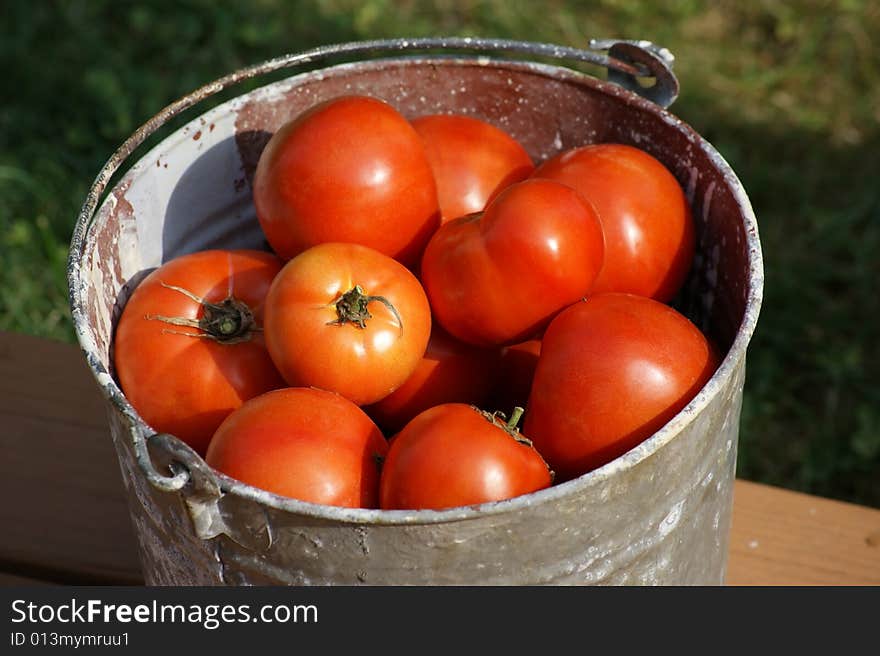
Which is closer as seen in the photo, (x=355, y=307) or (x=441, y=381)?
(x=355, y=307)

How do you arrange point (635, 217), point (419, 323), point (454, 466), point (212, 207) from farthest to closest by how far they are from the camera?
point (212, 207) → point (635, 217) → point (419, 323) → point (454, 466)

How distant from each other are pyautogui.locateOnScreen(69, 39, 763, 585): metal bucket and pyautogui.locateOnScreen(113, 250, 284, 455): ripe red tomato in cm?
4

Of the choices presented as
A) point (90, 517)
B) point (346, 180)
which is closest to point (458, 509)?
point (346, 180)

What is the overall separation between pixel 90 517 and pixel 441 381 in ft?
1.63

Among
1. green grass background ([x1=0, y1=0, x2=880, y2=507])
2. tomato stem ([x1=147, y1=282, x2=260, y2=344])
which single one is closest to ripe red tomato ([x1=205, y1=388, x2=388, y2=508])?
tomato stem ([x1=147, y1=282, x2=260, y2=344])

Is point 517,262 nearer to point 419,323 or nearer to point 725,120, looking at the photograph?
point 419,323

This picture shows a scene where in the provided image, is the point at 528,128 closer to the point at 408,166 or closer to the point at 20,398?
the point at 408,166

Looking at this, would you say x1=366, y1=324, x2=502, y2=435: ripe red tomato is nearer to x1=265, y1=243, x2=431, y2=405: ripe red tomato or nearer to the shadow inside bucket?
x1=265, y1=243, x2=431, y2=405: ripe red tomato

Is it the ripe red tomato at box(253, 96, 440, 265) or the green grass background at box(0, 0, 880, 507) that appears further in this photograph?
the green grass background at box(0, 0, 880, 507)

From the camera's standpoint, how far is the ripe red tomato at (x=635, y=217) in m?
1.10

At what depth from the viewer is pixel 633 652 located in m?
0.90

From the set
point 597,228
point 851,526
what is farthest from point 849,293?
point 597,228

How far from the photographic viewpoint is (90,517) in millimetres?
1292

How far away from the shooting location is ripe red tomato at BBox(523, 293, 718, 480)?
94 centimetres
